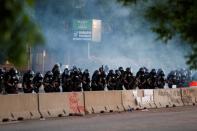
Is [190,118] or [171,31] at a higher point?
[171,31]

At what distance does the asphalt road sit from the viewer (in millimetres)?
12969

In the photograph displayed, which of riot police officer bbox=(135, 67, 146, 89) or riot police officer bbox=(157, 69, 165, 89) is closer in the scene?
riot police officer bbox=(135, 67, 146, 89)

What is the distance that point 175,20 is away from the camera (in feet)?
18.1

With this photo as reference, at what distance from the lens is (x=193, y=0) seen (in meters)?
5.64

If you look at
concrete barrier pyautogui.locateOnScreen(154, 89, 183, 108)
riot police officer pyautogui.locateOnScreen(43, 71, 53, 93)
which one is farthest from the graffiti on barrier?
riot police officer pyautogui.locateOnScreen(43, 71, 53, 93)

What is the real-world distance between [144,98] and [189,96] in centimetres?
315

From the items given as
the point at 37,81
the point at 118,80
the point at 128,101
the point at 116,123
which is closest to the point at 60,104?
the point at 116,123

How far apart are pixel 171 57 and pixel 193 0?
134ft

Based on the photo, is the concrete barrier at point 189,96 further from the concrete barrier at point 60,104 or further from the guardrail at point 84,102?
the concrete barrier at point 60,104

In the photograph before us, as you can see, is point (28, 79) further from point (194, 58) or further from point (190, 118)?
point (194, 58)

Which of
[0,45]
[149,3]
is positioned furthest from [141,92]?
[0,45]

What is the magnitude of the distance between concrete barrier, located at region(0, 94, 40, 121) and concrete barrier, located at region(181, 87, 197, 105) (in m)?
8.10

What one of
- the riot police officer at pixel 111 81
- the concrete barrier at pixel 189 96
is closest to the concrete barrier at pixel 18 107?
the concrete barrier at pixel 189 96

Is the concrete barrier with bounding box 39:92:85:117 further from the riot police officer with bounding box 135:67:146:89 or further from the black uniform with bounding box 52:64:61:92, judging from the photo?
the riot police officer with bounding box 135:67:146:89
